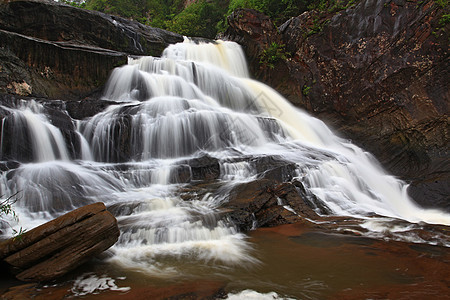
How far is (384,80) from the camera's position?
11961 millimetres

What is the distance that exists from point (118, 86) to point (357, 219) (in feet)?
35.3

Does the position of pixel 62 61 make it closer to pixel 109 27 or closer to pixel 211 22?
pixel 109 27

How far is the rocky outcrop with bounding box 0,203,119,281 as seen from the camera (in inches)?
139

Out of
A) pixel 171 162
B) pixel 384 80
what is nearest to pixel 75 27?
pixel 171 162

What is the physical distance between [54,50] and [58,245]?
10.9m

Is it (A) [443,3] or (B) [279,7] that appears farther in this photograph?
(B) [279,7]

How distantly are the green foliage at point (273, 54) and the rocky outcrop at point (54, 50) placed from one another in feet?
24.3

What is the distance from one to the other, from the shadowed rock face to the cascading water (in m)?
0.94

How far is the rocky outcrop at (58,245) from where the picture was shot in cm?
353

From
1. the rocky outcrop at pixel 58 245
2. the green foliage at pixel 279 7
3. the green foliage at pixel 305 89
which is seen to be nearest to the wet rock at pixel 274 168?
the rocky outcrop at pixel 58 245

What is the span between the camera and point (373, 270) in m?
3.54

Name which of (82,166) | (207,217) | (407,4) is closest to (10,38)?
(82,166)

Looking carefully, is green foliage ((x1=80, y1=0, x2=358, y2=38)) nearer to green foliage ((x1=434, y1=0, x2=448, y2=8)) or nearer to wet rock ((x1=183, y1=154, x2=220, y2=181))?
green foliage ((x1=434, y1=0, x2=448, y2=8))

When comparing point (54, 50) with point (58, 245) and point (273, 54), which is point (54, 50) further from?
point (58, 245)
